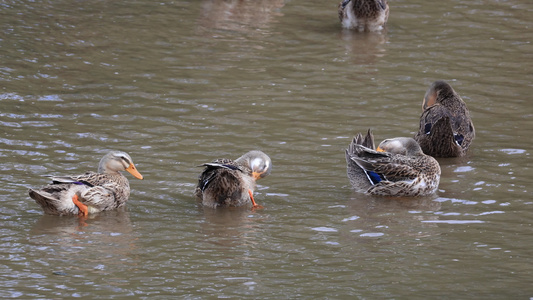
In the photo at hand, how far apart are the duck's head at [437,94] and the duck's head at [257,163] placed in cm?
317

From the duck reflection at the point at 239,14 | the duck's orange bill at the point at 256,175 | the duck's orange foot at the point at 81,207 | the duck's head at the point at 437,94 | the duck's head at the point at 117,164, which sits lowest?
the duck's orange foot at the point at 81,207

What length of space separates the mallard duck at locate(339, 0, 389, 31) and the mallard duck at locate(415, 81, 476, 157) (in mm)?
5310

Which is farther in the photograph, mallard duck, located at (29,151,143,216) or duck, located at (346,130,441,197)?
duck, located at (346,130,441,197)

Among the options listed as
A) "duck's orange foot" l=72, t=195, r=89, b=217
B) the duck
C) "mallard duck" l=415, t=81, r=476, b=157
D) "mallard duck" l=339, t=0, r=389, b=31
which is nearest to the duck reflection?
"mallard duck" l=339, t=0, r=389, b=31

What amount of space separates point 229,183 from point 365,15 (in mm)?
8352

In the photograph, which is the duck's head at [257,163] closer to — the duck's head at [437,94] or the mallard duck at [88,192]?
the mallard duck at [88,192]

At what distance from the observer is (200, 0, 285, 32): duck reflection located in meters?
17.1

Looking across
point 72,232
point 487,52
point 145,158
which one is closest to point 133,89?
point 145,158

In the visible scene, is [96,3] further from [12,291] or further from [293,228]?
[12,291]

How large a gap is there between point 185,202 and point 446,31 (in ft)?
28.0

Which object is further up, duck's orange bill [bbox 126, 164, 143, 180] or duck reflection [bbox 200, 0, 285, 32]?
duck reflection [bbox 200, 0, 285, 32]

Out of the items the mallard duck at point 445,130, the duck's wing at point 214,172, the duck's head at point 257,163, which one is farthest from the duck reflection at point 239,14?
the duck's wing at point 214,172

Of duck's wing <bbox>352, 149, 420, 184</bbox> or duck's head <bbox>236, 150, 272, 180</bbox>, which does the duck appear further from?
duck's head <bbox>236, 150, 272, 180</bbox>

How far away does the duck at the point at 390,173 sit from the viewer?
9.80 m
